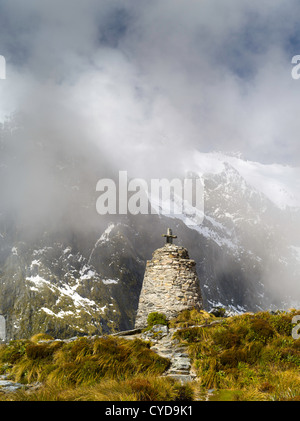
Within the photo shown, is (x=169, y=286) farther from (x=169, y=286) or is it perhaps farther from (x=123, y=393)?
(x=123, y=393)

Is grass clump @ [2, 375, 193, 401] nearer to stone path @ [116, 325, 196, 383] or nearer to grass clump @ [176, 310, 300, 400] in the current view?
grass clump @ [176, 310, 300, 400]

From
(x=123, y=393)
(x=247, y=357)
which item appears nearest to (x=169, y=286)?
(x=247, y=357)

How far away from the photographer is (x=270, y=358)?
1080cm

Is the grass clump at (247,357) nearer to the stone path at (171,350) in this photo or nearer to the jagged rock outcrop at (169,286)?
the stone path at (171,350)

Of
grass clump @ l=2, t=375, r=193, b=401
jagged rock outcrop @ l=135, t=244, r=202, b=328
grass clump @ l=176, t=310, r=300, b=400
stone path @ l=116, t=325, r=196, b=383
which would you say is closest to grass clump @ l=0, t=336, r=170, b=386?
stone path @ l=116, t=325, r=196, b=383

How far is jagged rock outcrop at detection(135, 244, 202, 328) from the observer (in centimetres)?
1905

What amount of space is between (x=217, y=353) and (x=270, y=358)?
6.27 ft

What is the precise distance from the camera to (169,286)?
63.9ft

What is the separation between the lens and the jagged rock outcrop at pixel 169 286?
19.0 meters

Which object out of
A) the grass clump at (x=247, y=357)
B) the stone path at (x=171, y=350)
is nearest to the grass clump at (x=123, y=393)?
the grass clump at (x=247, y=357)
